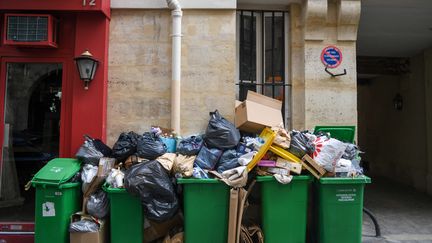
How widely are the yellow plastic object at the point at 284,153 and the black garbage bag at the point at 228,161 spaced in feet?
1.35

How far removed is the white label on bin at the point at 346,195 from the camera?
4.06 metres

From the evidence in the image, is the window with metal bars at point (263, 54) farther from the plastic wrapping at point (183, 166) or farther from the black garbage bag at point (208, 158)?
the plastic wrapping at point (183, 166)

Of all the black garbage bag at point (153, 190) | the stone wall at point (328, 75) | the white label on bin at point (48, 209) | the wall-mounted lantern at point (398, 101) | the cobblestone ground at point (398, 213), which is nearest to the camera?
the black garbage bag at point (153, 190)

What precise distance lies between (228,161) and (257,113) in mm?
829

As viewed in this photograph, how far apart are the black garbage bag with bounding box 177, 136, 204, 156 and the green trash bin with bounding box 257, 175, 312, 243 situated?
0.82 m

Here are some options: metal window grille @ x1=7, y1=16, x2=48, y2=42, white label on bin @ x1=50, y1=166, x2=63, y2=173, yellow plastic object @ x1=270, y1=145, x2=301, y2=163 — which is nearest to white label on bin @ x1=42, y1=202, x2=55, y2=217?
white label on bin @ x1=50, y1=166, x2=63, y2=173

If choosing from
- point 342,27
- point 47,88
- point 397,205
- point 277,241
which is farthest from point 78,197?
point 397,205

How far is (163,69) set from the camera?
500cm

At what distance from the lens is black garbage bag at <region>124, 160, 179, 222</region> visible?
389cm

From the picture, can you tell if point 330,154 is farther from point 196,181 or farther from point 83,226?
point 83,226

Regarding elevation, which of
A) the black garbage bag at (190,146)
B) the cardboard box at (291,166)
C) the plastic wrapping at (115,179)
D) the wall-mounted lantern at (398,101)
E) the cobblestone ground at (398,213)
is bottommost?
the cobblestone ground at (398,213)

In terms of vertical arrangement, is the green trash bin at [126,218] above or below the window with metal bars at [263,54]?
below

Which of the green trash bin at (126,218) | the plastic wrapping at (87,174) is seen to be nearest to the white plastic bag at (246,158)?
the green trash bin at (126,218)

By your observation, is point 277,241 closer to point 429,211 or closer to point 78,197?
point 78,197
